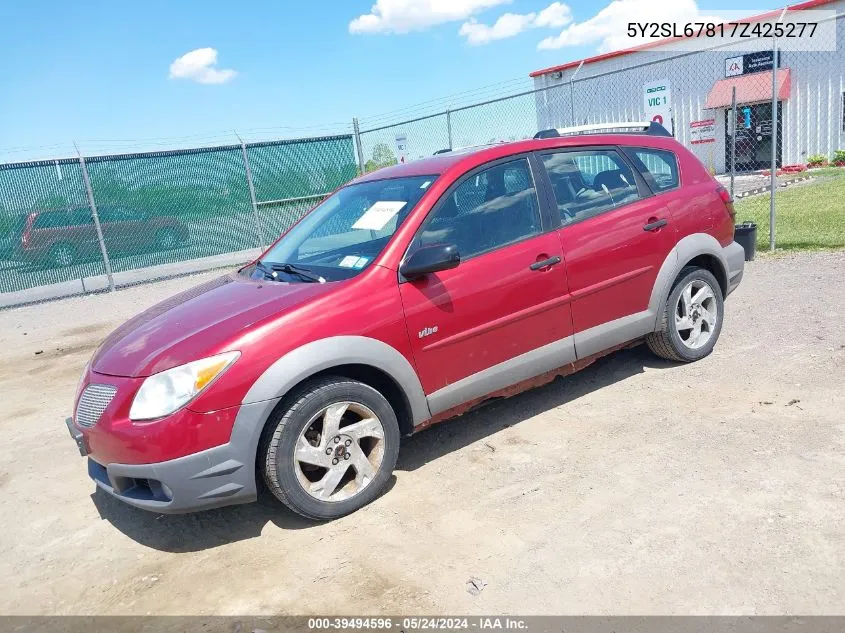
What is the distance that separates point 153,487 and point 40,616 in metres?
0.71

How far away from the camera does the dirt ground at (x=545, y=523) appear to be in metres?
2.66

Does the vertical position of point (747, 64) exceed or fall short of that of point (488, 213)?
it exceeds it

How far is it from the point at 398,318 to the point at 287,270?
898mm

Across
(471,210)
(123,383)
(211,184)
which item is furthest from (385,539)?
(211,184)

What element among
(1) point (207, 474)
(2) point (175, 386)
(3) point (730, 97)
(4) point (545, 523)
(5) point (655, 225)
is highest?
(3) point (730, 97)

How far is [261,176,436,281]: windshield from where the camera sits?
370 centimetres

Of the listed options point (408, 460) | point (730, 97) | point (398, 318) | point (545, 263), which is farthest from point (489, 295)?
point (730, 97)

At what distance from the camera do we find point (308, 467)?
131 inches

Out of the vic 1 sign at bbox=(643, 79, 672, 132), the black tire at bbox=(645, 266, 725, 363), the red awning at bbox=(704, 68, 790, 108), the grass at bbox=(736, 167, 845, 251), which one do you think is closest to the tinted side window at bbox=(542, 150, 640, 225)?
the black tire at bbox=(645, 266, 725, 363)

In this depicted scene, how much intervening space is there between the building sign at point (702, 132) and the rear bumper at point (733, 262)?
20.1 m

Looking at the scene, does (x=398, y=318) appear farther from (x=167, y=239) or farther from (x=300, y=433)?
(x=167, y=239)

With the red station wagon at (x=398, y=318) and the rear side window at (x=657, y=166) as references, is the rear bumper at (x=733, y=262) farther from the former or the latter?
the rear side window at (x=657, y=166)

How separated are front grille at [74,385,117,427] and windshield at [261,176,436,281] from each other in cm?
114

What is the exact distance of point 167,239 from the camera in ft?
43.0
